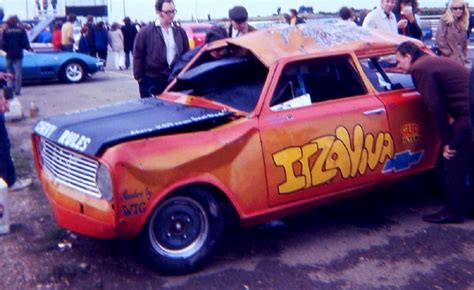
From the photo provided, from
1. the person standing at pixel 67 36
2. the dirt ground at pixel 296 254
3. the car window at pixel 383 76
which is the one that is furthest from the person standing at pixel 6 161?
the person standing at pixel 67 36

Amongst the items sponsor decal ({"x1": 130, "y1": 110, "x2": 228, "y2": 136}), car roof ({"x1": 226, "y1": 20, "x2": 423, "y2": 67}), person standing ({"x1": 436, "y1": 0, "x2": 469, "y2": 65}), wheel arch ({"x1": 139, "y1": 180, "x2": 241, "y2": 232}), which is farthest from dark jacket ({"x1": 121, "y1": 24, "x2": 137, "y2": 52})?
wheel arch ({"x1": 139, "y1": 180, "x2": 241, "y2": 232})

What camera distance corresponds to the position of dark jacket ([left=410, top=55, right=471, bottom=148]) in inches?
232

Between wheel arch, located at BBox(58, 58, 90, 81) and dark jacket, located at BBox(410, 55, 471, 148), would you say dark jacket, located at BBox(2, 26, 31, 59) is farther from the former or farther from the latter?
dark jacket, located at BBox(410, 55, 471, 148)

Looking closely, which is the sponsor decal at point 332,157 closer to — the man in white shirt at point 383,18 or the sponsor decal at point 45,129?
the sponsor decal at point 45,129

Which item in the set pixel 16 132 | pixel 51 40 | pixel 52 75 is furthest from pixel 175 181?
pixel 51 40

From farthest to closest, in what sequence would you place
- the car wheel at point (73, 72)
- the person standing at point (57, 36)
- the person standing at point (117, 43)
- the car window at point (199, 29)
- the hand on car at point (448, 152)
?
the car window at point (199, 29) < the person standing at point (117, 43) < the person standing at point (57, 36) < the car wheel at point (73, 72) < the hand on car at point (448, 152)

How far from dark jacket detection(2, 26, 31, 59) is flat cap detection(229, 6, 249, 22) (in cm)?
841

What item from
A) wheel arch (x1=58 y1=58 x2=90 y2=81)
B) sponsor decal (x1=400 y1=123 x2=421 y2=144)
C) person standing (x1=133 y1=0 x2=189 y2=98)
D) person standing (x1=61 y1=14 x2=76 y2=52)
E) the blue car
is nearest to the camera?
sponsor decal (x1=400 y1=123 x2=421 y2=144)

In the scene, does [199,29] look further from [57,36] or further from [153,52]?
[153,52]

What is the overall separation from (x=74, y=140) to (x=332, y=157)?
1.97m

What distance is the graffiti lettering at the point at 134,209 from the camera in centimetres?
472

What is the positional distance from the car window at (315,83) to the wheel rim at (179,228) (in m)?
1.04

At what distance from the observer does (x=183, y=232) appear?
5105 mm

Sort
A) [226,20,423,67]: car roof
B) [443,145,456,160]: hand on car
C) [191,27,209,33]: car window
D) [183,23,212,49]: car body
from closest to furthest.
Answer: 1. [226,20,423,67]: car roof
2. [443,145,456,160]: hand on car
3. [183,23,212,49]: car body
4. [191,27,209,33]: car window
